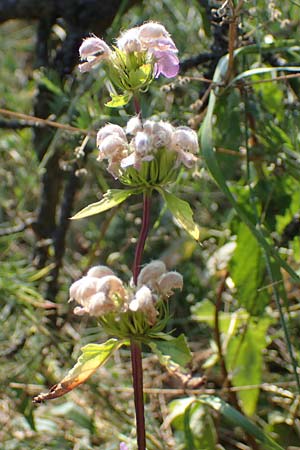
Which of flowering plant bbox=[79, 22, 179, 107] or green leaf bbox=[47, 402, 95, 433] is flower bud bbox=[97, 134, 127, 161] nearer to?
flowering plant bbox=[79, 22, 179, 107]

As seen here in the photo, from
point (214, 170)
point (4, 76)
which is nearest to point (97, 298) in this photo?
point (214, 170)

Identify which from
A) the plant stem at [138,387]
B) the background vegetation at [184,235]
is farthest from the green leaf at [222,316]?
the plant stem at [138,387]

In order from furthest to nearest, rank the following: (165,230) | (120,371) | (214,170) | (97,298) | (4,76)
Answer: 1. (4,76)
2. (165,230)
3. (120,371)
4. (214,170)
5. (97,298)

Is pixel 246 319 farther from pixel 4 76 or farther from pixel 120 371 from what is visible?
pixel 4 76

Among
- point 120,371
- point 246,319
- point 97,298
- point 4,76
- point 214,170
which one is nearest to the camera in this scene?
point 97,298

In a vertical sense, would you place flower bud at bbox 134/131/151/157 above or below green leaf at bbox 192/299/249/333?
above

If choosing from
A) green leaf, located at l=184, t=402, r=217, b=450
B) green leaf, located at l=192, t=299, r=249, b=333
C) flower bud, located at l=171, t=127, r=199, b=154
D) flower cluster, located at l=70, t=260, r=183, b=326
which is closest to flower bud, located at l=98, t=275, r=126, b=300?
flower cluster, located at l=70, t=260, r=183, b=326

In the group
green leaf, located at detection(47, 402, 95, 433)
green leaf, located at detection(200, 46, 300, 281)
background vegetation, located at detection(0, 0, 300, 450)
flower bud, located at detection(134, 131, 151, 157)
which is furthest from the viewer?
green leaf, located at detection(47, 402, 95, 433)
